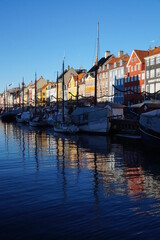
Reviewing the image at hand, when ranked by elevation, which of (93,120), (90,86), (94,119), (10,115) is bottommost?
(93,120)

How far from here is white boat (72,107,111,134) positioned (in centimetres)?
4328

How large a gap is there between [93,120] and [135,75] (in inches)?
1680

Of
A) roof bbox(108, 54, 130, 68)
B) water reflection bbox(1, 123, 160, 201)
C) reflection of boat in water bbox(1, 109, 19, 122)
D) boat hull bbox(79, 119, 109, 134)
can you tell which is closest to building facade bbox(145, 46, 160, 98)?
roof bbox(108, 54, 130, 68)

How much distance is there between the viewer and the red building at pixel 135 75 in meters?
81.5

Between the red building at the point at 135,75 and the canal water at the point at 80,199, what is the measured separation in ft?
203

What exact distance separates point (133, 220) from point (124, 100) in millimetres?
78437

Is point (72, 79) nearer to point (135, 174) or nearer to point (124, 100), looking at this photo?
point (124, 100)

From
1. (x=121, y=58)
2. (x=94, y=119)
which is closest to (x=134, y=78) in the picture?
(x=121, y=58)

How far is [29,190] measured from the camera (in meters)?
13.5

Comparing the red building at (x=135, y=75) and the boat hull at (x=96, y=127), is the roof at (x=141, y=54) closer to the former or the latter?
the red building at (x=135, y=75)

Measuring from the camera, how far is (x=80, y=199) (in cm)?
1205

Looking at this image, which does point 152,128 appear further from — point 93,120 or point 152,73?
point 152,73

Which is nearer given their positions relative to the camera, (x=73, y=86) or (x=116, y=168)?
(x=116, y=168)

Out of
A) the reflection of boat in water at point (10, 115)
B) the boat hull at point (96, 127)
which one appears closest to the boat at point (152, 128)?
the boat hull at point (96, 127)
